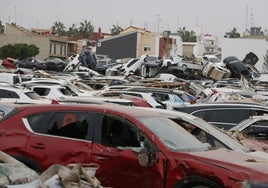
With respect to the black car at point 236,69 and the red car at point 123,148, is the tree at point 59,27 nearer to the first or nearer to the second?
the black car at point 236,69

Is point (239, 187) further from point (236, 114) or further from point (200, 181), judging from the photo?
point (236, 114)

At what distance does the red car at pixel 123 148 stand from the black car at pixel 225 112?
6.75 m

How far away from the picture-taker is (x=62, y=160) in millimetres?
7910

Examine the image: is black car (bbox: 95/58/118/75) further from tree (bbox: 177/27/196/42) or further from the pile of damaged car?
tree (bbox: 177/27/196/42)

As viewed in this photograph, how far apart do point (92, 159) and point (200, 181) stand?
1547mm

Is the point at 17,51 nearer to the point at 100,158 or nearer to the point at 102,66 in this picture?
the point at 102,66

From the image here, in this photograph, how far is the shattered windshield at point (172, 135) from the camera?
24.5 feet

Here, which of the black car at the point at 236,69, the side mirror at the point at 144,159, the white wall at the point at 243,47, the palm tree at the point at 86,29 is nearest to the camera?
the side mirror at the point at 144,159

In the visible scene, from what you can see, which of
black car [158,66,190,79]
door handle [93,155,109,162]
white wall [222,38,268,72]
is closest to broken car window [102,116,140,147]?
door handle [93,155,109,162]

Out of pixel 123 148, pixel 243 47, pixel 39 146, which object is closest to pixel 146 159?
pixel 123 148

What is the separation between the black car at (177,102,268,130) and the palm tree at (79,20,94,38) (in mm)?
127975

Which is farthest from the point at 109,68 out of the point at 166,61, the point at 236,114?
the point at 236,114

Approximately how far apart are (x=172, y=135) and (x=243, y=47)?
86.9m

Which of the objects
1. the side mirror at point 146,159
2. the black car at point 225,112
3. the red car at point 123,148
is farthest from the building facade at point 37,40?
the side mirror at point 146,159
